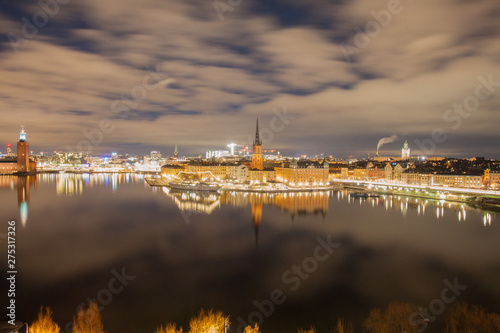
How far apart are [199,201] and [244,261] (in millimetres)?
9373

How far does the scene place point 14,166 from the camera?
125ft

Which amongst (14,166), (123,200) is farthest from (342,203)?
(14,166)

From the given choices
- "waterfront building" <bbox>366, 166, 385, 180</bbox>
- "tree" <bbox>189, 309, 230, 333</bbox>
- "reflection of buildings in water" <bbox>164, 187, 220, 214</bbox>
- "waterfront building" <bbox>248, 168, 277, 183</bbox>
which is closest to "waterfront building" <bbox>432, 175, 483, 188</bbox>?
"waterfront building" <bbox>366, 166, 385, 180</bbox>

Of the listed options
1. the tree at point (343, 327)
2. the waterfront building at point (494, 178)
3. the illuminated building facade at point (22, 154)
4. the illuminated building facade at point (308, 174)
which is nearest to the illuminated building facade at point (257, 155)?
the illuminated building facade at point (308, 174)

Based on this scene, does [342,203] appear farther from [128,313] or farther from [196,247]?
[128,313]

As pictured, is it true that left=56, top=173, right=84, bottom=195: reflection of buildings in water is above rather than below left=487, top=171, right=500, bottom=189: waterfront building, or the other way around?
below

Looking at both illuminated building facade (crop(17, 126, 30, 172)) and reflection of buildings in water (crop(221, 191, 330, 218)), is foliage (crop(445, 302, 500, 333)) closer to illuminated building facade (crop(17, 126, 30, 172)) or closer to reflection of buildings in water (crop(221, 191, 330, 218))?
reflection of buildings in water (crop(221, 191, 330, 218))

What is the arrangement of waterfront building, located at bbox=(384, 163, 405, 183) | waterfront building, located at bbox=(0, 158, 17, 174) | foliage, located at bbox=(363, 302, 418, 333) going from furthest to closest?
waterfront building, located at bbox=(0, 158, 17, 174)
waterfront building, located at bbox=(384, 163, 405, 183)
foliage, located at bbox=(363, 302, 418, 333)

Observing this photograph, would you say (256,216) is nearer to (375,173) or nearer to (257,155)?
(257,155)

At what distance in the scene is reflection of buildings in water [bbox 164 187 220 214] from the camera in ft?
45.9

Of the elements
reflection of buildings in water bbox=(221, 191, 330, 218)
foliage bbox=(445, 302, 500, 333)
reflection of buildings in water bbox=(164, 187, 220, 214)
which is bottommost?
reflection of buildings in water bbox=(164, 187, 220, 214)

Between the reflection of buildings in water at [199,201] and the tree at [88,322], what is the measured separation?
28.4 feet

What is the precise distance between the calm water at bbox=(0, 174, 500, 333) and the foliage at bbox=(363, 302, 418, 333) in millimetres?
341

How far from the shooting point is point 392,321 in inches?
169
